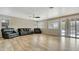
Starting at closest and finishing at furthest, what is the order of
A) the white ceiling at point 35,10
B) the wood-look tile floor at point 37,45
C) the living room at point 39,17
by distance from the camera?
1. the wood-look tile floor at point 37,45
2. the white ceiling at point 35,10
3. the living room at point 39,17

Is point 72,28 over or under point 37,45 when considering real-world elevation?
over

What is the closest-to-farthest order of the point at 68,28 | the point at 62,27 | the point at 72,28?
the point at 72,28, the point at 68,28, the point at 62,27

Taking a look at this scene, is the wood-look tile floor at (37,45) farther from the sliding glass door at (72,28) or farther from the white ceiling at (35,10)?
the sliding glass door at (72,28)

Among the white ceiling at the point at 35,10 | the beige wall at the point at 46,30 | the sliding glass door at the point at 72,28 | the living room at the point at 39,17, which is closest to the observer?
the white ceiling at the point at 35,10

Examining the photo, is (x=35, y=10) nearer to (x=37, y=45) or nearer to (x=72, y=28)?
(x=37, y=45)

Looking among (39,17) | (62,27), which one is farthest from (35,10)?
(62,27)

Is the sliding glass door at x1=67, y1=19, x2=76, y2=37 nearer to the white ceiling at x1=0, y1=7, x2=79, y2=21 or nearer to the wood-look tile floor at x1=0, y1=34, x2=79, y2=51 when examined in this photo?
the white ceiling at x1=0, y1=7, x2=79, y2=21

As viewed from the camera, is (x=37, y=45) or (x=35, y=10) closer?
(x=37, y=45)

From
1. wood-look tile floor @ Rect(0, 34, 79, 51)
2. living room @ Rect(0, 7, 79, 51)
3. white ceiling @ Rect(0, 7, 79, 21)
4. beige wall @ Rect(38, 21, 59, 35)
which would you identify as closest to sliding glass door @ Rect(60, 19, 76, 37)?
living room @ Rect(0, 7, 79, 51)

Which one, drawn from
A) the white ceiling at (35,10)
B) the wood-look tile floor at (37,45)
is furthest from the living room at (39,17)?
the wood-look tile floor at (37,45)

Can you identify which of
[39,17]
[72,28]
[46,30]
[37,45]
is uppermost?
[39,17]

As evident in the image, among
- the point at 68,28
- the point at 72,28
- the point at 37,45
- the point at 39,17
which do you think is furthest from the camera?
the point at 68,28
